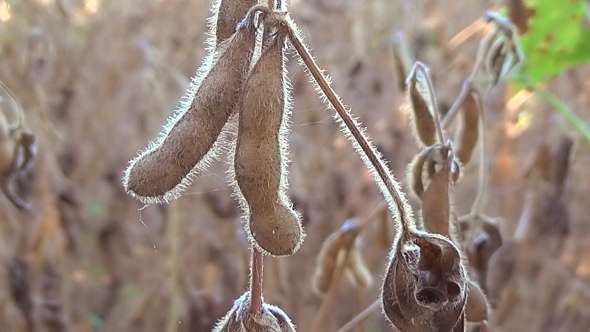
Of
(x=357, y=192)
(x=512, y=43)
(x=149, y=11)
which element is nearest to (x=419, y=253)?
(x=512, y=43)

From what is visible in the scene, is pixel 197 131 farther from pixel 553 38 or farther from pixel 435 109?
pixel 553 38

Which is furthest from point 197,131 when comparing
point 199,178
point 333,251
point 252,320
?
point 199,178

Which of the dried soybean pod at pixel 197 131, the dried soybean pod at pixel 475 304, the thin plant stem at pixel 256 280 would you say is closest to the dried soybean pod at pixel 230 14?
the dried soybean pod at pixel 197 131

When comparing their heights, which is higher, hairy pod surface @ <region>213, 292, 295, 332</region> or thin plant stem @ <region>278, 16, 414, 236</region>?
thin plant stem @ <region>278, 16, 414, 236</region>

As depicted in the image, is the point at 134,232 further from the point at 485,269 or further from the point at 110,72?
the point at 485,269

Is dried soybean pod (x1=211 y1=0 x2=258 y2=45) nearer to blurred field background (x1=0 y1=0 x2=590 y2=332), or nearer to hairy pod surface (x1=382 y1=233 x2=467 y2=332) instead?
hairy pod surface (x1=382 y1=233 x2=467 y2=332)

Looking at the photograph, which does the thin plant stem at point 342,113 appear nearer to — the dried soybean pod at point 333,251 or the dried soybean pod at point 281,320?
the dried soybean pod at point 281,320

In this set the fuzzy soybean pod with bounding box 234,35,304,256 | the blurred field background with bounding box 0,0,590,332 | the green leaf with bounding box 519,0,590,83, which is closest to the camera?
the fuzzy soybean pod with bounding box 234,35,304,256

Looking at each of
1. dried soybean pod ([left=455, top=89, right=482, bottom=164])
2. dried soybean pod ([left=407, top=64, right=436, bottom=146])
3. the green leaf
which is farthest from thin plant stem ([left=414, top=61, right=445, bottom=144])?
the green leaf
